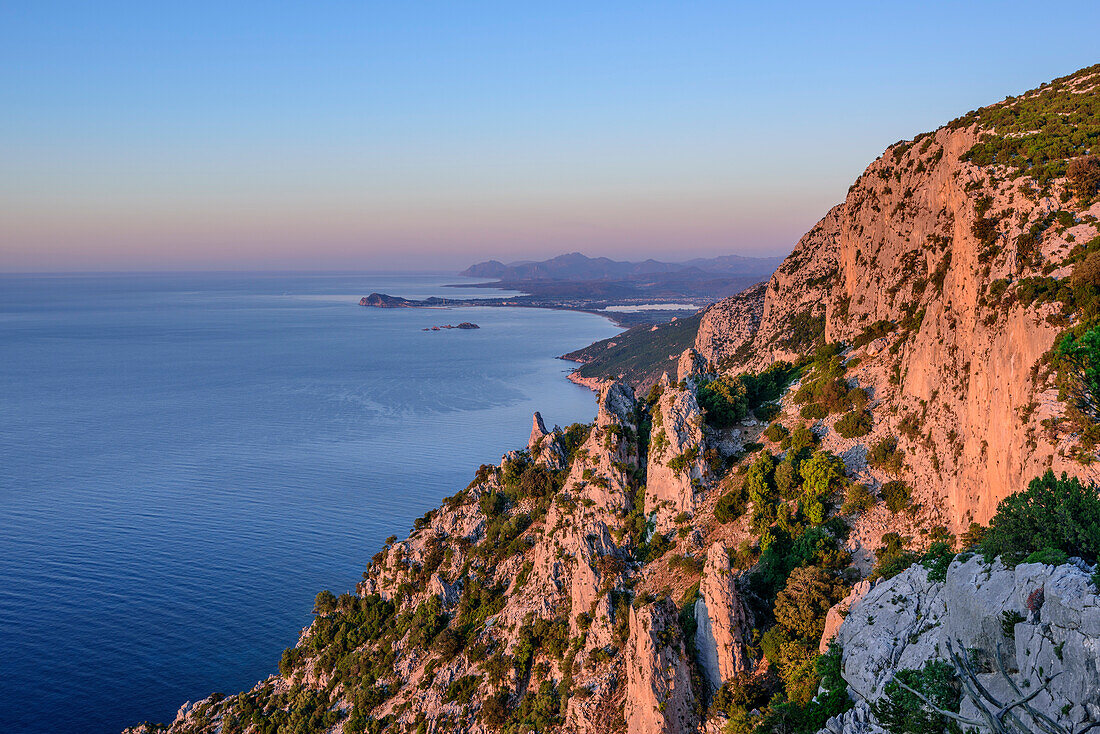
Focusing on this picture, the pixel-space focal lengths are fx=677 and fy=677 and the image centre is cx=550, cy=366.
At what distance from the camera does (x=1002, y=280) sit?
28.8 metres

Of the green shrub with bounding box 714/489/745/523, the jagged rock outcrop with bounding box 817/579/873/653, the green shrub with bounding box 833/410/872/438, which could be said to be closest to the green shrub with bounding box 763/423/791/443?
the green shrub with bounding box 833/410/872/438

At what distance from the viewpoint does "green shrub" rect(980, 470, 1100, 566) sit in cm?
1733

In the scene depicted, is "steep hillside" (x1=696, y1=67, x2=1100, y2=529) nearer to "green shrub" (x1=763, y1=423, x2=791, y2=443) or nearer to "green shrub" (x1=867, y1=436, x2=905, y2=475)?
"green shrub" (x1=867, y1=436, x2=905, y2=475)

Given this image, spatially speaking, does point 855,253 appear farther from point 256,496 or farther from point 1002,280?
point 256,496

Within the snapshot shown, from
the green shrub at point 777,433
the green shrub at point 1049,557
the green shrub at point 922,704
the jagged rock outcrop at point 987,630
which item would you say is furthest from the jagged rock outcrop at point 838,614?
the green shrub at point 777,433

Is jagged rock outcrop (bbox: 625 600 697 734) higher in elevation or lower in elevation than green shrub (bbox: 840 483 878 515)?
lower

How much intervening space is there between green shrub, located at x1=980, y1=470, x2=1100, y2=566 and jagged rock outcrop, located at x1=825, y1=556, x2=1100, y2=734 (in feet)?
2.77

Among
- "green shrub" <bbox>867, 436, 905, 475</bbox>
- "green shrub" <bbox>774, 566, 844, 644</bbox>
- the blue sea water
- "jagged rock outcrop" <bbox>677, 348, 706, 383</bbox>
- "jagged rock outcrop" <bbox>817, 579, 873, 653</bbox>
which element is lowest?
the blue sea water

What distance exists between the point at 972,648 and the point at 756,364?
56.9 meters

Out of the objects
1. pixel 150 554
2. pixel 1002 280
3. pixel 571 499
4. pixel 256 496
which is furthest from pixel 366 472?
pixel 1002 280

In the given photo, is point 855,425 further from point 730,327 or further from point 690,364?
point 730,327

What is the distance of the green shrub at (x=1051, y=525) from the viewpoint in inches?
682

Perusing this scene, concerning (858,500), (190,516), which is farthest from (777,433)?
(190,516)

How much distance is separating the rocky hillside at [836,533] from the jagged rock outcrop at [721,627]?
0.10 m
